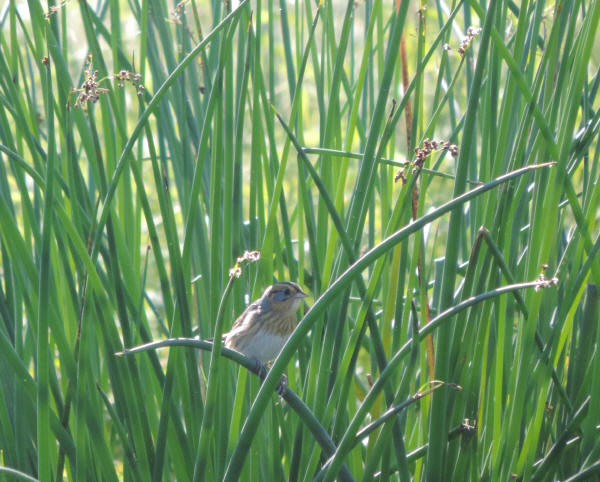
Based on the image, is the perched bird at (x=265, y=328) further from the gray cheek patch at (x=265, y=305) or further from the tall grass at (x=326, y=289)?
the tall grass at (x=326, y=289)

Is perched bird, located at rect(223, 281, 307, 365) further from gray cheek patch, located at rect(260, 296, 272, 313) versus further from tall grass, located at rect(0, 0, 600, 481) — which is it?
tall grass, located at rect(0, 0, 600, 481)

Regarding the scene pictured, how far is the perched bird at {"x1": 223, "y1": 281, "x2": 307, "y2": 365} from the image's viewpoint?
1639 mm

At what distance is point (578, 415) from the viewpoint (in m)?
1.22

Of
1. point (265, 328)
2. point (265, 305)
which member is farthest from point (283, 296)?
point (265, 328)

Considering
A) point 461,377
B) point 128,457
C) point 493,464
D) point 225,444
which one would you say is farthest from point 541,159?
point 128,457

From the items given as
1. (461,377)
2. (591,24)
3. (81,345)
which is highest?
(591,24)

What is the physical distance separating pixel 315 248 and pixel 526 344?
13.9 inches

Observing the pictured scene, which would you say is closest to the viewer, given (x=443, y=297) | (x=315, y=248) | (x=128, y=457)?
(x=443, y=297)

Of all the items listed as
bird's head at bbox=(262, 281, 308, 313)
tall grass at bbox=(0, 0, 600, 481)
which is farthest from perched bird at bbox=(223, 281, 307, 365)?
tall grass at bbox=(0, 0, 600, 481)

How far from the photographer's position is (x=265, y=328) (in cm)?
178

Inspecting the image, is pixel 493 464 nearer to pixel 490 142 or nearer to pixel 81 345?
pixel 490 142

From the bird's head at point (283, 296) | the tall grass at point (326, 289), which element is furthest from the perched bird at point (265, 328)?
the tall grass at point (326, 289)

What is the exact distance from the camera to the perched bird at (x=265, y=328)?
164 centimetres

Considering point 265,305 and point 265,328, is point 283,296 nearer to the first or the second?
point 265,305
